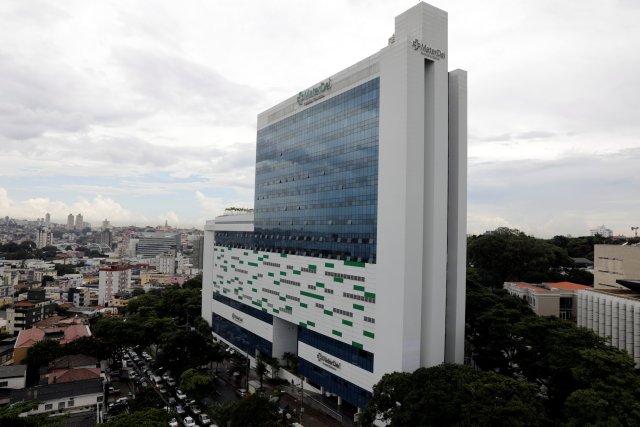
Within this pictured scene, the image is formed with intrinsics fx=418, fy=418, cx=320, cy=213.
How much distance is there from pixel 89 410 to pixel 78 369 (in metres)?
9.77

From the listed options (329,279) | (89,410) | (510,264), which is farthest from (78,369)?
(510,264)

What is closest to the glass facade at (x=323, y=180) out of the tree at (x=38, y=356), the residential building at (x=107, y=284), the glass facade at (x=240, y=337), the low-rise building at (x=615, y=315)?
the glass facade at (x=240, y=337)

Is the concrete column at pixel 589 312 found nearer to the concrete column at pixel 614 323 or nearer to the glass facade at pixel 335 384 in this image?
the concrete column at pixel 614 323

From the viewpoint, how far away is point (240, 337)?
7712cm

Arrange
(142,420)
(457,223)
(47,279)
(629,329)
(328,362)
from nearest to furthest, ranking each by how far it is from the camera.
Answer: (142,420), (457,223), (629,329), (328,362), (47,279)

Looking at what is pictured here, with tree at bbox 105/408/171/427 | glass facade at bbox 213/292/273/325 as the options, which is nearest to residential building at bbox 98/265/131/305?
glass facade at bbox 213/292/273/325

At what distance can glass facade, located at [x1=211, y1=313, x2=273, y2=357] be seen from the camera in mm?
69000

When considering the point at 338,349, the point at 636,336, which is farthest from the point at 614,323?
the point at 338,349

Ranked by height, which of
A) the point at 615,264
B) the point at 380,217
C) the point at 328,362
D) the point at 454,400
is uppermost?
the point at 380,217

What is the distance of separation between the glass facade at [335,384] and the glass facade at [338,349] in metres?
2.72

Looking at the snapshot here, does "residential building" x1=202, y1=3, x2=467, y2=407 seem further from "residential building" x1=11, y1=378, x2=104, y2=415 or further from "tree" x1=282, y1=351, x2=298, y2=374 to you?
"residential building" x1=11, y1=378, x2=104, y2=415

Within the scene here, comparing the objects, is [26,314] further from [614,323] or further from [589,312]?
[614,323]

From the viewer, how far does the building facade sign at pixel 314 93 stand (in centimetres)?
5562

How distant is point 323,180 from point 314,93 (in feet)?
41.3
